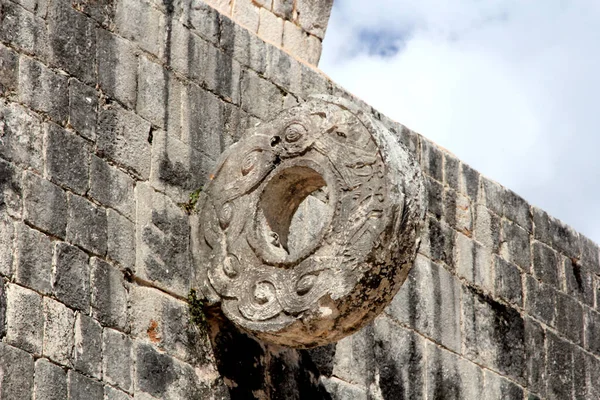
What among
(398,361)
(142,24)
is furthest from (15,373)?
(398,361)

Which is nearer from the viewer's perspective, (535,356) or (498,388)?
(498,388)

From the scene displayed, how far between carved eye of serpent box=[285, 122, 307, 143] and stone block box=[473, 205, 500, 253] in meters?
2.67

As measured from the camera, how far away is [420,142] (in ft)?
34.5

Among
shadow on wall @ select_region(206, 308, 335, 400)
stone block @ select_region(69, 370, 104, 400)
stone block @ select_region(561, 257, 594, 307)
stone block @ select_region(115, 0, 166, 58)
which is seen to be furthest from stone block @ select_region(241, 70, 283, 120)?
stone block @ select_region(561, 257, 594, 307)

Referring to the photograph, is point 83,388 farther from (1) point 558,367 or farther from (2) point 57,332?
(1) point 558,367

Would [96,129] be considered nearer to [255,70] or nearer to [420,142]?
[255,70]

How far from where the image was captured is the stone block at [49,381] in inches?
287

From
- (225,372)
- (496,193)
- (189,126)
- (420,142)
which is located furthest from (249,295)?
(496,193)

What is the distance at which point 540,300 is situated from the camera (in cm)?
1116

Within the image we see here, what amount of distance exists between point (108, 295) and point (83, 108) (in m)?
0.92

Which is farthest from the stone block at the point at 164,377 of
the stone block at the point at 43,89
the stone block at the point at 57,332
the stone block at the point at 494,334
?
the stone block at the point at 494,334

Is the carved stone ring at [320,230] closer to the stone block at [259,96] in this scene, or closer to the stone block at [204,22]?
the stone block at [259,96]

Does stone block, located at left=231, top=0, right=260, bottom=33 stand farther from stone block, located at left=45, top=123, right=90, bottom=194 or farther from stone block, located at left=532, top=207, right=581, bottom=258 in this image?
stone block, located at left=45, top=123, right=90, bottom=194

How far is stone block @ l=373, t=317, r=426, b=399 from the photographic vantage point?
9.59 m
